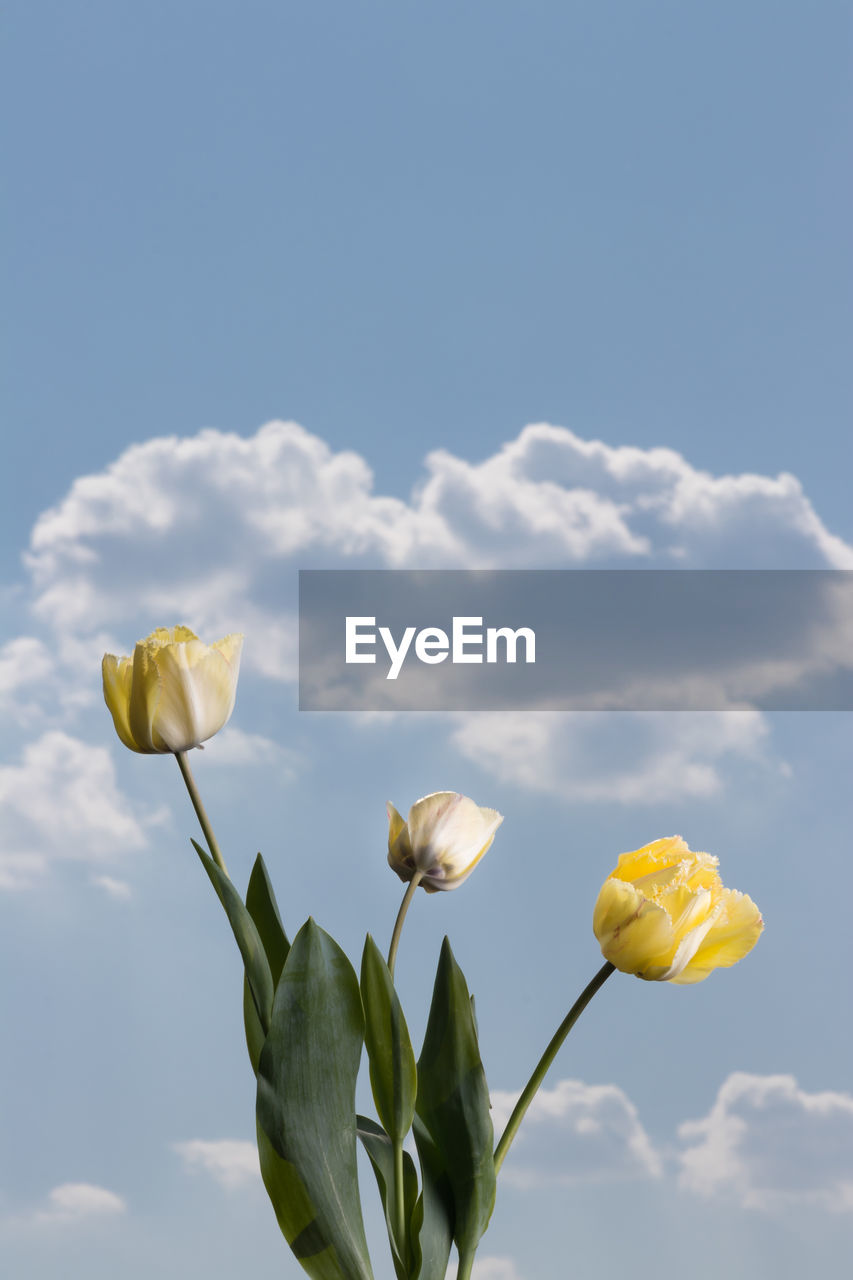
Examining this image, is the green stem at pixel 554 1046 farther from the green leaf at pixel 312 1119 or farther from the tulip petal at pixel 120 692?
the tulip petal at pixel 120 692

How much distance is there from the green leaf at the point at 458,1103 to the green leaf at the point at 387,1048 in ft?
0.06

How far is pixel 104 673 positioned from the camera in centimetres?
47

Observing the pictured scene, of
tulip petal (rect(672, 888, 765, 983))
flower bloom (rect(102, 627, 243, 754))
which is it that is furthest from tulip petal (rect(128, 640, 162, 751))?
tulip petal (rect(672, 888, 765, 983))

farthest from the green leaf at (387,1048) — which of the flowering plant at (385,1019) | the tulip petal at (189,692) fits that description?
the tulip petal at (189,692)

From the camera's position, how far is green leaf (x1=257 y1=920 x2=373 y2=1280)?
422 millimetres

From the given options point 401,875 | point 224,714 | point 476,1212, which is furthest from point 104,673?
point 476,1212

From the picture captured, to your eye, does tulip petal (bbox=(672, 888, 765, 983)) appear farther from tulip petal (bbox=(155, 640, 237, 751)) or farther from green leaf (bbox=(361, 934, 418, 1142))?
tulip petal (bbox=(155, 640, 237, 751))

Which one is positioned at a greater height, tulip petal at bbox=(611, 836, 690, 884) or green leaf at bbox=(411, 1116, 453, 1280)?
tulip petal at bbox=(611, 836, 690, 884)

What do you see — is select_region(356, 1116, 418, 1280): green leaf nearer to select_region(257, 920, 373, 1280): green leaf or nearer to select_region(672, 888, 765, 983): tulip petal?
select_region(257, 920, 373, 1280): green leaf

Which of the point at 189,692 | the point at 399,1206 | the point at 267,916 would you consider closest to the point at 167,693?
the point at 189,692

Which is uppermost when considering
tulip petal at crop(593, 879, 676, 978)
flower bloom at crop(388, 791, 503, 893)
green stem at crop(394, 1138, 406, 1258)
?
flower bloom at crop(388, 791, 503, 893)

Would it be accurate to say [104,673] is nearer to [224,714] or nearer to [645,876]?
[224,714]

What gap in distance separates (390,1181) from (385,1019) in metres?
0.07

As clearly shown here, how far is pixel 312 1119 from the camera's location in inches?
16.8
